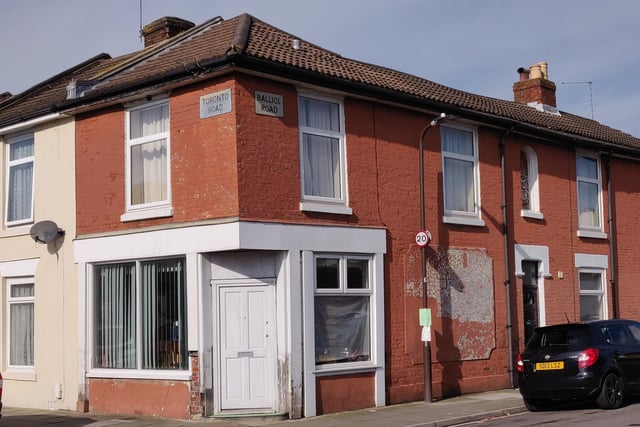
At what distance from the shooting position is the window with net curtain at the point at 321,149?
1608 centimetres

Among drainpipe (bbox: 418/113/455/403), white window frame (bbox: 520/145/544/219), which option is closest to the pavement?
drainpipe (bbox: 418/113/455/403)

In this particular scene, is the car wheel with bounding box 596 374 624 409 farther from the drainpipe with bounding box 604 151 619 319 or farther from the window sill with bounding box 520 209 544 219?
the drainpipe with bounding box 604 151 619 319

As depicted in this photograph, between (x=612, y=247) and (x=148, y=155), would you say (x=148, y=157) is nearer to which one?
(x=148, y=155)

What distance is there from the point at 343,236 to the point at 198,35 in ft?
18.6

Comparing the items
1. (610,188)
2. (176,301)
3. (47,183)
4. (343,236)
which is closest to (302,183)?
(343,236)

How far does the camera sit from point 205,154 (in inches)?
603

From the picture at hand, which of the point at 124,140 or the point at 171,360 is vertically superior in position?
the point at 124,140

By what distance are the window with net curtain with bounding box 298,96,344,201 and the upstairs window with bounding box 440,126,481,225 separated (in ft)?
10.2

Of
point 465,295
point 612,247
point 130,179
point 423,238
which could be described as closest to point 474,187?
point 465,295

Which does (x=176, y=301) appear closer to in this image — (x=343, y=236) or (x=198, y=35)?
(x=343, y=236)

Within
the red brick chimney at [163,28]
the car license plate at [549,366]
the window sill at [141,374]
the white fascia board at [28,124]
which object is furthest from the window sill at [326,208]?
the red brick chimney at [163,28]

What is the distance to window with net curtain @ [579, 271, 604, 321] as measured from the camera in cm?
2216

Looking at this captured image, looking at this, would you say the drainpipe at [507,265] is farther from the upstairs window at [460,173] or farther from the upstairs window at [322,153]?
the upstairs window at [322,153]

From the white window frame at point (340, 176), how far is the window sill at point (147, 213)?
2.41 metres
